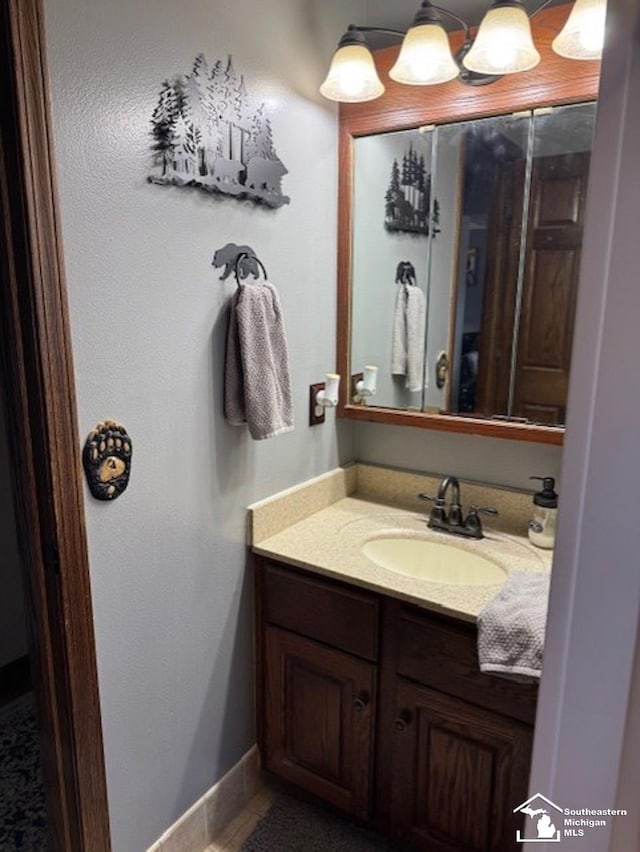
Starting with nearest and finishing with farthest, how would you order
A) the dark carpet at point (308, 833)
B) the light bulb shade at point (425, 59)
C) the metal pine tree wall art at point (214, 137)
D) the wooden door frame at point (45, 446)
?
the wooden door frame at point (45, 446), the metal pine tree wall art at point (214, 137), the light bulb shade at point (425, 59), the dark carpet at point (308, 833)

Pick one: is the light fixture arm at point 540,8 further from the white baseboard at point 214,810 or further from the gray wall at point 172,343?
the white baseboard at point 214,810

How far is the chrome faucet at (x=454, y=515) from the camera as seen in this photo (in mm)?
1701

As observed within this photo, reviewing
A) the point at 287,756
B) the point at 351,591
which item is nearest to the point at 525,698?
the point at 351,591

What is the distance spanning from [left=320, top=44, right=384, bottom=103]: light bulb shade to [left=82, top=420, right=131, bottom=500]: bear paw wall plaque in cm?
109

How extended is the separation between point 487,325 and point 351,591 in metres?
0.84

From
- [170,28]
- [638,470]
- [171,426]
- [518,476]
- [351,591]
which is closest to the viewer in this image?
[638,470]

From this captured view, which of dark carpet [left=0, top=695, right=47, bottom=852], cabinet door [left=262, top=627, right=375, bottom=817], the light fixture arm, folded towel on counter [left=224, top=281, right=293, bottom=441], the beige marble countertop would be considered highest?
the light fixture arm

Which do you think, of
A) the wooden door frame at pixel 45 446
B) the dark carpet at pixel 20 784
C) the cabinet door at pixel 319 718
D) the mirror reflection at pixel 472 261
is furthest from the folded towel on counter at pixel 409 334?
the dark carpet at pixel 20 784

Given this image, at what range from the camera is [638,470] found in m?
0.41

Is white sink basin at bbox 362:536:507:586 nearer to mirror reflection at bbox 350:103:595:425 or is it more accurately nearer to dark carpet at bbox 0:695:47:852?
mirror reflection at bbox 350:103:595:425

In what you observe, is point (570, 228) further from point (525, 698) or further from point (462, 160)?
point (525, 698)

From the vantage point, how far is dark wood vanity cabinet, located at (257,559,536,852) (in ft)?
4.35

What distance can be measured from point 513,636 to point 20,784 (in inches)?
64.4

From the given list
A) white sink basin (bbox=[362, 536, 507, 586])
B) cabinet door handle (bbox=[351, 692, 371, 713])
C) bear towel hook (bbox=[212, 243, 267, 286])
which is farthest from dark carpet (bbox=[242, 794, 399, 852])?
bear towel hook (bbox=[212, 243, 267, 286])
